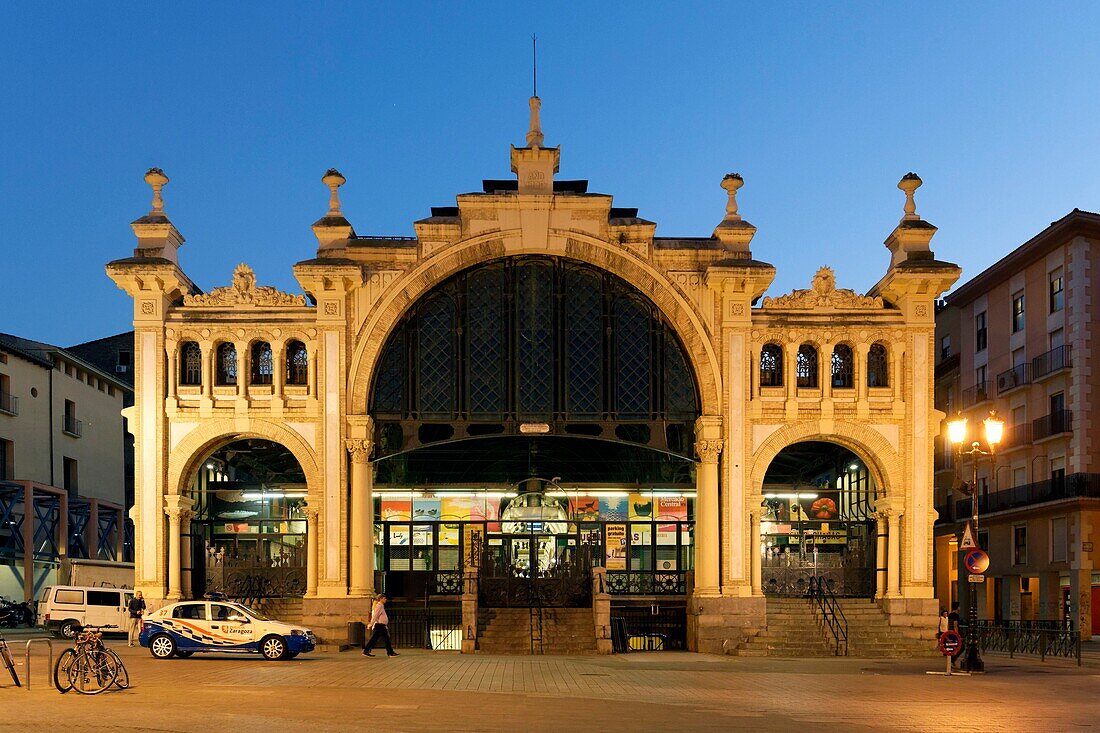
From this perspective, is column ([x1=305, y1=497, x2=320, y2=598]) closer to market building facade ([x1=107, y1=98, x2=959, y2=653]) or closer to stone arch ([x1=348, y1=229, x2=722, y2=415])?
market building facade ([x1=107, y1=98, x2=959, y2=653])

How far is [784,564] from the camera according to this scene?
1474 inches

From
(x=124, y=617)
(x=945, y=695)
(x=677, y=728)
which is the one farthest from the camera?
(x=124, y=617)

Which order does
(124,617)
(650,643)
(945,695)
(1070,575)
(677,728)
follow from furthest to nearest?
(1070,575), (124,617), (650,643), (945,695), (677,728)

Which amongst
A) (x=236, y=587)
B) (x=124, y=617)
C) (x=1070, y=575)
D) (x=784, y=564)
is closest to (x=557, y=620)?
(x=784, y=564)

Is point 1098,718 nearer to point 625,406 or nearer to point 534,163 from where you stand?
point 625,406

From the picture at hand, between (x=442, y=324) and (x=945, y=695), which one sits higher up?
(x=442, y=324)

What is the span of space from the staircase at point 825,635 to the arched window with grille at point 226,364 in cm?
1607

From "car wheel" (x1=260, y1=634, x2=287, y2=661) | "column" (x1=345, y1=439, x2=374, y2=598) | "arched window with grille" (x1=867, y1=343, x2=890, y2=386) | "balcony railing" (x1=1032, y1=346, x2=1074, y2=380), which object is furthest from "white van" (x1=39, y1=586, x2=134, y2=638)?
"balcony railing" (x1=1032, y1=346, x2=1074, y2=380)

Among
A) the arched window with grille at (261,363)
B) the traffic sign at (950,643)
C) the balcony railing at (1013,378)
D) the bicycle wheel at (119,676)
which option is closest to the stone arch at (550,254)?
the arched window with grille at (261,363)

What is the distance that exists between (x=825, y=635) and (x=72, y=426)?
43831 mm

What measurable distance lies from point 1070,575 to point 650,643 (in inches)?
817

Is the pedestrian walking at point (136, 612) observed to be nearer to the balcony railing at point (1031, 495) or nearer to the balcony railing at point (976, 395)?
the balcony railing at point (1031, 495)

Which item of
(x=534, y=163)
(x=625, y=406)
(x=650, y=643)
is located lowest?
(x=650, y=643)

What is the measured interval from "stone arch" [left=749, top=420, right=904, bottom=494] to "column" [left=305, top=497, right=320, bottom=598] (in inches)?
484
